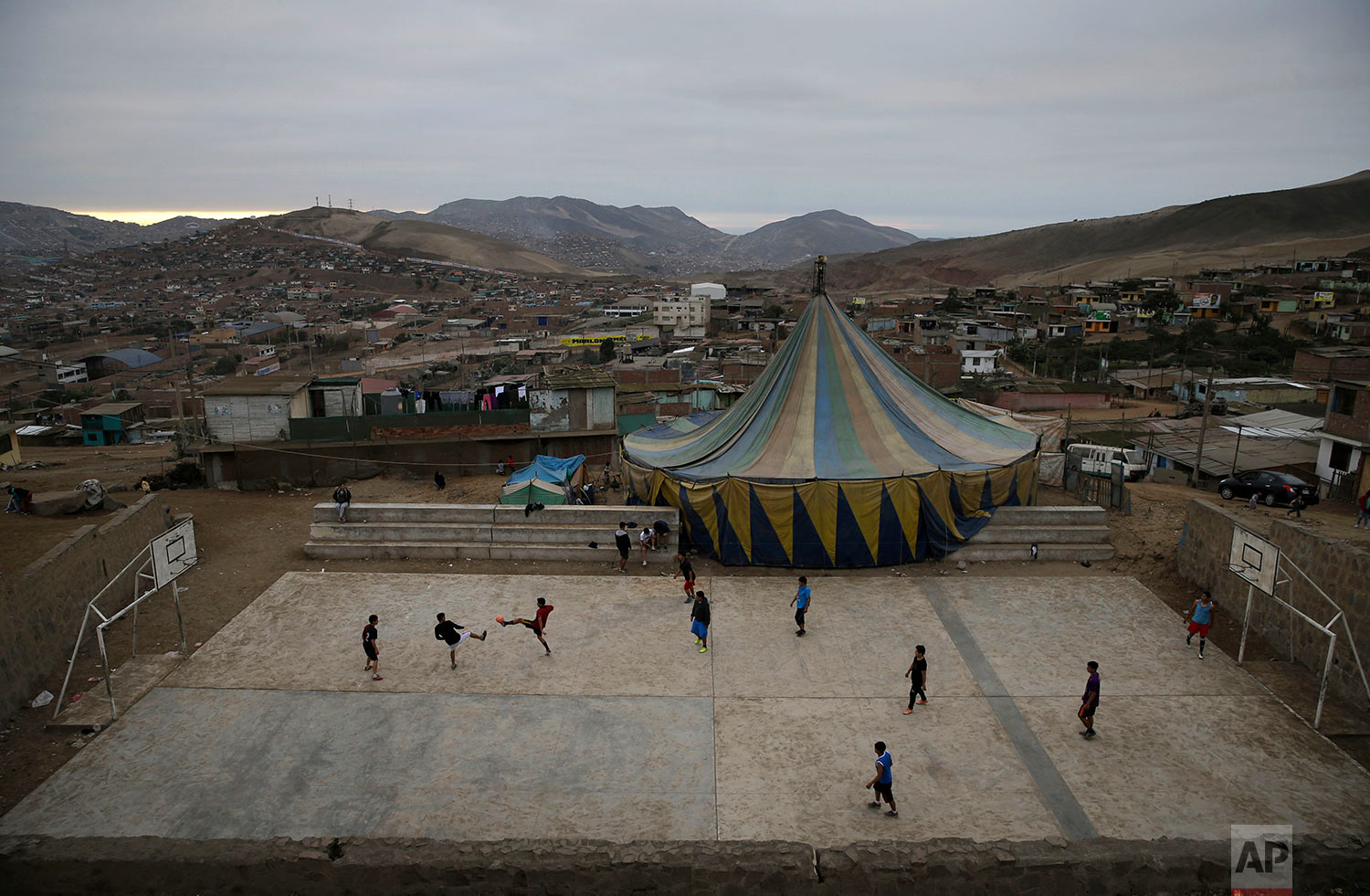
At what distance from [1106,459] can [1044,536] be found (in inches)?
200

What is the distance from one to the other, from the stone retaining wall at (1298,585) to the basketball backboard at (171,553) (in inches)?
569

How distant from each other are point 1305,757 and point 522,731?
847 centimetres

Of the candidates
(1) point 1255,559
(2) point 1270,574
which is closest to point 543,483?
(1) point 1255,559

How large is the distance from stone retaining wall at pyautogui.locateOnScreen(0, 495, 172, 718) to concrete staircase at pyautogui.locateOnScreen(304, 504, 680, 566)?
112 inches

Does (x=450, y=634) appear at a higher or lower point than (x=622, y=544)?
lower

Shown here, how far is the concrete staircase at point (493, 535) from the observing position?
45.3ft

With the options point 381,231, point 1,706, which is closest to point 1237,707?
point 1,706

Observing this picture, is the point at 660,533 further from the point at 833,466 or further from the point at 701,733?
the point at 701,733

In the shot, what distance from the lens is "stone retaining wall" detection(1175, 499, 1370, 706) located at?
9.04 m

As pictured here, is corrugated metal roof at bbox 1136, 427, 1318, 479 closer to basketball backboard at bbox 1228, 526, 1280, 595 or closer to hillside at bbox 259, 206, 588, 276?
basketball backboard at bbox 1228, 526, 1280, 595

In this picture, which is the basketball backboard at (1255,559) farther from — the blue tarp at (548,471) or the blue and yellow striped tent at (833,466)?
the blue tarp at (548,471)

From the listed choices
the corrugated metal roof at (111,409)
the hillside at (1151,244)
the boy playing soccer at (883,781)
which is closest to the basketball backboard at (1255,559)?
the boy playing soccer at (883,781)

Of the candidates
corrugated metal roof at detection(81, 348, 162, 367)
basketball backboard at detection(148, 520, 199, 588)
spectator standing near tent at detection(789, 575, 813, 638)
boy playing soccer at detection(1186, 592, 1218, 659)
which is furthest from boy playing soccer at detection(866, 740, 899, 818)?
corrugated metal roof at detection(81, 348, 162, 367)

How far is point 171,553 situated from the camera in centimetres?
1055
